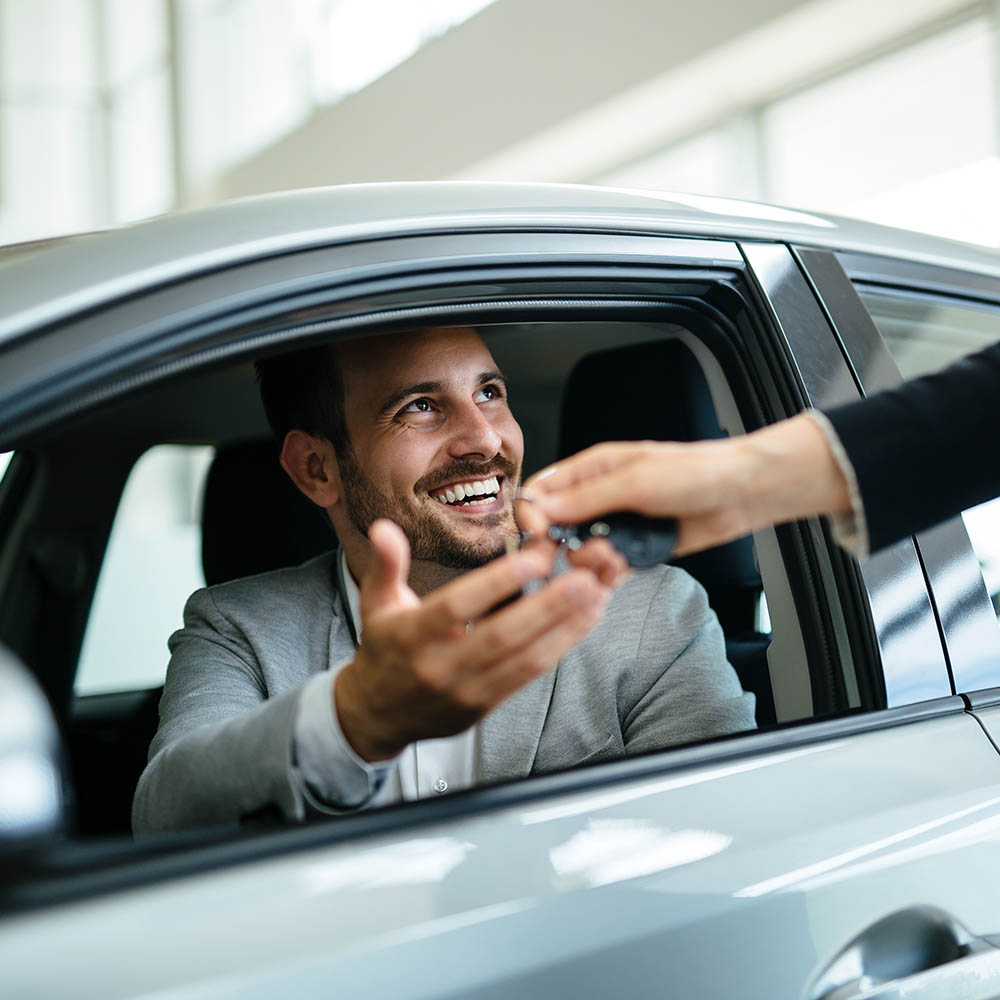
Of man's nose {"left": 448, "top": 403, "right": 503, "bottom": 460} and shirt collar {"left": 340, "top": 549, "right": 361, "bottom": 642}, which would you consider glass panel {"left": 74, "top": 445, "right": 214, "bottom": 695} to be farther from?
man's nose {"left": 448, "top": 403, "right": 503, "bottom": 460}

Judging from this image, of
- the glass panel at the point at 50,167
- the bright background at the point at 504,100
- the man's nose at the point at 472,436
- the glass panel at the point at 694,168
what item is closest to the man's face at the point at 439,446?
the man's nose at the point at 472,436

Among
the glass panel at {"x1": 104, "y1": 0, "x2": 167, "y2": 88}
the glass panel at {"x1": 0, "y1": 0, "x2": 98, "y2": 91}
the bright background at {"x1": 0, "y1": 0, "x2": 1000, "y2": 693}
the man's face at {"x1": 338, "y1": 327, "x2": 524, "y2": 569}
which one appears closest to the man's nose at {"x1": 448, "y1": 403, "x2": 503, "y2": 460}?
the man's face at {"x1": 338, "y1": 327, "x2": 524, "y2": 569}

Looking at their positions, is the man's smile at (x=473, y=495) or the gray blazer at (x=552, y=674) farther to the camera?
the man's smile at (x=473, y=495)

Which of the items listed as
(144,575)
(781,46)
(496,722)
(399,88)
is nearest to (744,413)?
(496,722)

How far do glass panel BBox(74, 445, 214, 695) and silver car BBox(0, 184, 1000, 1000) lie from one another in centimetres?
511

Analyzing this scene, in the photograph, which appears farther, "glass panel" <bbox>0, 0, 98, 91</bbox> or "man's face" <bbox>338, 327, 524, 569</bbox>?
"glass panel" <bbox>0, 0, 98, 91</bbox>

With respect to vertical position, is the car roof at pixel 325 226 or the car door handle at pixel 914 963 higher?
the car roof at pixel 325 226

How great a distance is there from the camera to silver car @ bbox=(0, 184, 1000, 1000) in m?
0.71

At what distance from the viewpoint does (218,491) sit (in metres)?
2.11

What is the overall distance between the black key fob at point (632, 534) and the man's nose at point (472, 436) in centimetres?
66

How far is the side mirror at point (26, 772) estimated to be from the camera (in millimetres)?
567

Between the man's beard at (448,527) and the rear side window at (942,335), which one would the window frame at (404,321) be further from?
the man's beard at (448,527)

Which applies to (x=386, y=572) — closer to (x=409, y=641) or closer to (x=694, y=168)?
(x=409, y=641)

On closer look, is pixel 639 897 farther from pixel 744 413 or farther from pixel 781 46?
pixel 781 46
